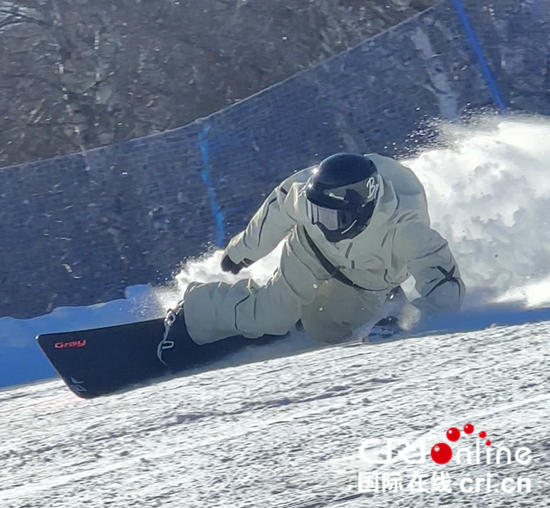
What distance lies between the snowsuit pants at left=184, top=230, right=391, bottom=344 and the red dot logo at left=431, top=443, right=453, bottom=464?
2.40 meters

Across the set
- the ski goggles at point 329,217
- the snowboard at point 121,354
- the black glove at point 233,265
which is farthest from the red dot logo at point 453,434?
the black glove at point 233,265

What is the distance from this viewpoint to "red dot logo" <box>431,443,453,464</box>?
6.70ft

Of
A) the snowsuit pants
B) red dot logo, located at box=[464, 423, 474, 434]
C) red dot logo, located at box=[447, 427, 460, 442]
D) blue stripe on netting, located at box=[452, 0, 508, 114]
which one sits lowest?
blue stripe on netting, located at box=[452, 0, 508, 114]

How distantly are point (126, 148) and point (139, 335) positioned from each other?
4049 mm

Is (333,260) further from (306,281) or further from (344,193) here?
(344,193)

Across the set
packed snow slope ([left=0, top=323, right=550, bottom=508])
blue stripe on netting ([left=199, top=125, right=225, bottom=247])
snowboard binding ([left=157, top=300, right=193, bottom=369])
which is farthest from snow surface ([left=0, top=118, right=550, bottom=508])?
blue stripe on netting ([left=199, top=125, right=225, bottom=247])

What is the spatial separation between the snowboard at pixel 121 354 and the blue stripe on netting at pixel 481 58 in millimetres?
5225

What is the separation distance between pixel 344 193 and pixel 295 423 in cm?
167

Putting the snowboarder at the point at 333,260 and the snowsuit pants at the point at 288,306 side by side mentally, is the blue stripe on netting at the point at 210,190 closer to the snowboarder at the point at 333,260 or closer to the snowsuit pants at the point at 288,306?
the snowboarder at the point at 333,260

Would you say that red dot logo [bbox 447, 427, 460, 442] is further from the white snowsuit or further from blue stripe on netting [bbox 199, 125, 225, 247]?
blue stripe on netting [bbox 199, 125, 225, 247]

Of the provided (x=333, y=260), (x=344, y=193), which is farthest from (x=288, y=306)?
(x=344, y=193)

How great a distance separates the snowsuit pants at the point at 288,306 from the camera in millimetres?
4566

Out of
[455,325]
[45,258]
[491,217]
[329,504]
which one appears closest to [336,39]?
[45,258]

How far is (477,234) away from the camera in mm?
5570
